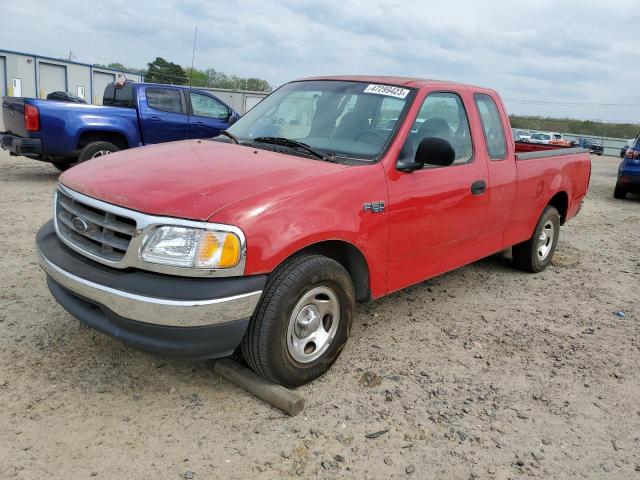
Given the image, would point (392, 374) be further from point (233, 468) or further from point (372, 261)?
point (233, 468)

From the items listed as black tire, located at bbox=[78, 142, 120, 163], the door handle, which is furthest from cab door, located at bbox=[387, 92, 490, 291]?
black tire, located at bbox=[78, 142, 120, 163]

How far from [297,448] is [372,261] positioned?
126 centimetres

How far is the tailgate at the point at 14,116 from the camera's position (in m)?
8.76

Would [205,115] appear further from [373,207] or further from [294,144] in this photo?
[373,207]

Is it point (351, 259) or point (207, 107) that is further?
point (207, 107)

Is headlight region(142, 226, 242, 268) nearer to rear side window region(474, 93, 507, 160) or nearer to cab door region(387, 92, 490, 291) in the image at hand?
cab door region(387, 92, 490, 291)

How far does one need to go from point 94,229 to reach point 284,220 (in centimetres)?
106

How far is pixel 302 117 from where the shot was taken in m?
4.22

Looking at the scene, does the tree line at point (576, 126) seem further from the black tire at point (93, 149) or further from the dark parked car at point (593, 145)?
the black tire at point (93, 149)

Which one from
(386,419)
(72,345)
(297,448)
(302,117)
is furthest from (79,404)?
(302,117)

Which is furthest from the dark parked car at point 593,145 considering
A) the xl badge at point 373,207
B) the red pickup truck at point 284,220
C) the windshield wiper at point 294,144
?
the xl badge at point 373,207

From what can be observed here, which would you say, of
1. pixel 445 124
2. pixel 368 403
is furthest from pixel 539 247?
pixel 368 403

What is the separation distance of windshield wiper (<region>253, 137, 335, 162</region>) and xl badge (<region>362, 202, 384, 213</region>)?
395mm

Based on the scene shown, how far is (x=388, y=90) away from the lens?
410cm
